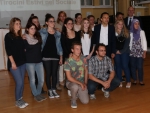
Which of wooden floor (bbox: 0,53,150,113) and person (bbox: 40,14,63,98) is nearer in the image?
wooden floor (bbox: 0,53,150,113)

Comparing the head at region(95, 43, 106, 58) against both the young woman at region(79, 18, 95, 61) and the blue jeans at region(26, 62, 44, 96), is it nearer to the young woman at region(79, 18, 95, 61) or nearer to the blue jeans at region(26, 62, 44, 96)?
the young woman at region(79, 18, 95, 61)

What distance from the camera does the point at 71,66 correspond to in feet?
10.7

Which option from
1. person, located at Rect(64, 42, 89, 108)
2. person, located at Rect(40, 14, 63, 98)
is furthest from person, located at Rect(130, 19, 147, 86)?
person, located at Rect(40, 14, 63, 98)

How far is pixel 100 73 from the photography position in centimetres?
352

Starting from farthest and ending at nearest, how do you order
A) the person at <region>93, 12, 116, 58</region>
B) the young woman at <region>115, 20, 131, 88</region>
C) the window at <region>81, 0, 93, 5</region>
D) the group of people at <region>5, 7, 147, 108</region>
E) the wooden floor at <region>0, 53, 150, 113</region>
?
the window at <region>81, 0, 93, 5</region>
the young woman at <region>115, 20, 131, 88</region>
the person at <region>93, 12, 116, 58</region>
the group of people at <region>5, 7, 147, 108</region>
the wooden floor at <region>0, 53, 150, 113</region>

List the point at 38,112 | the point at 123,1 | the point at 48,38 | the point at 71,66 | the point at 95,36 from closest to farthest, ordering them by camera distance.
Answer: the point at 38,112 < the point at 71,66 < the point at 48,38 < the point at 95,36 < the point at 123,1

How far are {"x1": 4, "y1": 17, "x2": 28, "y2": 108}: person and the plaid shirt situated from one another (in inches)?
38.9

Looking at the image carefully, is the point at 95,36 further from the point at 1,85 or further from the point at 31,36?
the point at 1,85

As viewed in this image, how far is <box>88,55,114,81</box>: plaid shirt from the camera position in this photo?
11.3 ft

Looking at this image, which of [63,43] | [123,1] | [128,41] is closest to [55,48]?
[63,43]

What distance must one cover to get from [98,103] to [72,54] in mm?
793

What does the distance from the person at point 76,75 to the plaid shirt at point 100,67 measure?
5.5 inches

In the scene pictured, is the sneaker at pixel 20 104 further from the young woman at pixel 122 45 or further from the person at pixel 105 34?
the young woman at pixel 122 45

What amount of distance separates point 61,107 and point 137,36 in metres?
1.81
